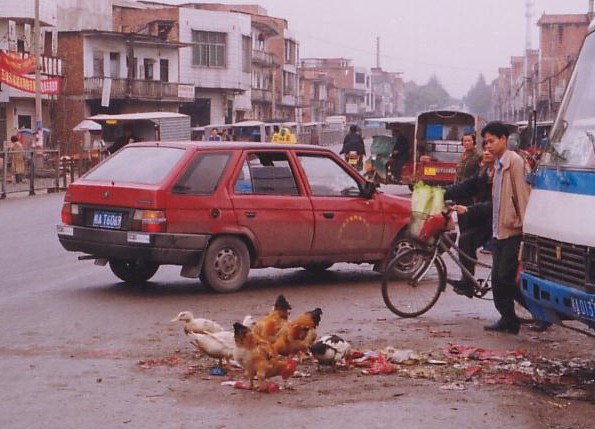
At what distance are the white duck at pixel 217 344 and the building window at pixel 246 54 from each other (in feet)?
233

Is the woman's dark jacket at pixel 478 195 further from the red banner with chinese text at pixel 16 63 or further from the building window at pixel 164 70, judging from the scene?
the building window at pixel 164 70

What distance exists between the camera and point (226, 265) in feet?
37.4

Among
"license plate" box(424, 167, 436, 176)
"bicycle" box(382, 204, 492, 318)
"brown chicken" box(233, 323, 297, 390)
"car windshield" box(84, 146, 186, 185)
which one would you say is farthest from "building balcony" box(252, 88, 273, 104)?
"brown chicken" box(233, 323, 297, 390)

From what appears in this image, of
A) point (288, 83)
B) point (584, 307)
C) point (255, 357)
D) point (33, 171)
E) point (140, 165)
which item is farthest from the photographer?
point (288, 83)

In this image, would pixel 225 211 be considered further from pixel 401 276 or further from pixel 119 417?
pixel 119 417

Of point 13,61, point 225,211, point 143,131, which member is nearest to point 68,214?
point 225,211

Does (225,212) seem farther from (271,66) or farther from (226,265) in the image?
(271,66)

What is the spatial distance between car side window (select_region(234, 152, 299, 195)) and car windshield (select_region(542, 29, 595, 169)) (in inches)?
167

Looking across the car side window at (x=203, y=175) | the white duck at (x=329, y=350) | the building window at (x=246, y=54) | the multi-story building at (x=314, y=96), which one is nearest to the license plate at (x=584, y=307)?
the white duck at (x=329, y=350)

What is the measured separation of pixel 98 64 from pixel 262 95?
30.2 metres

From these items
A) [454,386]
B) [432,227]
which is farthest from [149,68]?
[454,386]

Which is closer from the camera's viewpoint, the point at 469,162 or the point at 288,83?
the point at 469,162

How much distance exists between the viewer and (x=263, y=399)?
669 cm

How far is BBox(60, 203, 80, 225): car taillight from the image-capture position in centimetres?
1162
